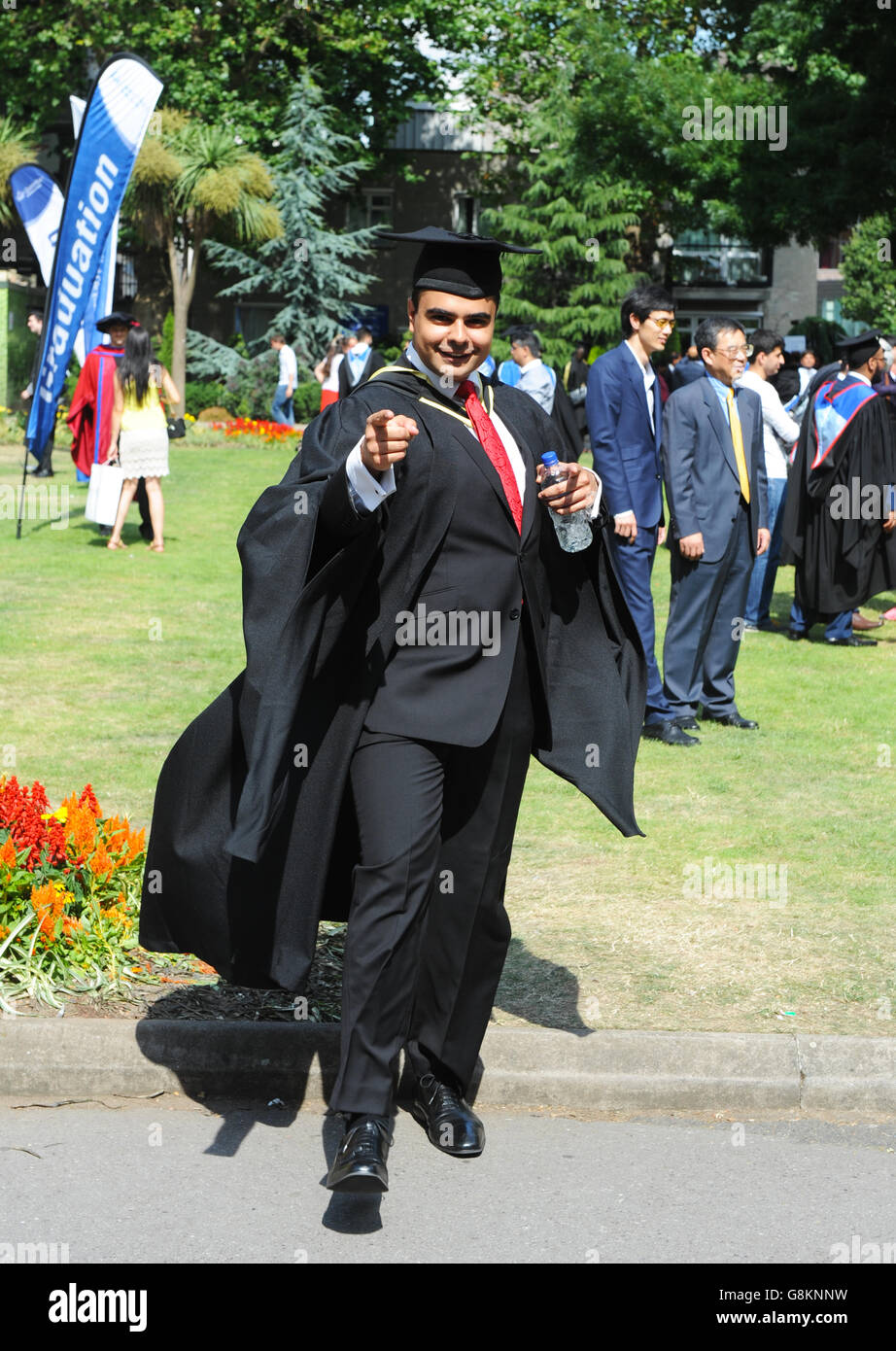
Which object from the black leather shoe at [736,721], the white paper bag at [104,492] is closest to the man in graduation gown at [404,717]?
the black leather shoe at [736,721]

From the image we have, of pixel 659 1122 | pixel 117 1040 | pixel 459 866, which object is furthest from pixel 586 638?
pixel 117 1040

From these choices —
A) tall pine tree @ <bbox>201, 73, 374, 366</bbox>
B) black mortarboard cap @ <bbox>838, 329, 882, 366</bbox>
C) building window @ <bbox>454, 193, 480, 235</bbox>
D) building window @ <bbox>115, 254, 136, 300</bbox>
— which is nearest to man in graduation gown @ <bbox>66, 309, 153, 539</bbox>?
black mortarboard cap @ <bbox>838, 329, 882, 366</bbox>

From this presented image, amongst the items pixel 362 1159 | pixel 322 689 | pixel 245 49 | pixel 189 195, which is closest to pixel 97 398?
pixel 322 689

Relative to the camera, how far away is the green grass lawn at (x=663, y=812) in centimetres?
507

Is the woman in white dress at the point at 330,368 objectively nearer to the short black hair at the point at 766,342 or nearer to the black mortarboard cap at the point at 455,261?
the short black hair at the point at 766,342

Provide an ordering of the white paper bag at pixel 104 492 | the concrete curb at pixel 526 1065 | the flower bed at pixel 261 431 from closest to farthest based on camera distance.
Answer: the concrete curb at pixel 526 1065 → the white paper bag at pixel 104 492 → the flower bed at pixel 261 431

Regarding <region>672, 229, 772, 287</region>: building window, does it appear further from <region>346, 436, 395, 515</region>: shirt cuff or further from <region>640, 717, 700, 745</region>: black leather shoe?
<region>346, 436, 395, 515</region>: shirt cuff

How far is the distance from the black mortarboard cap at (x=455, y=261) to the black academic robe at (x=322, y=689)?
23 cm

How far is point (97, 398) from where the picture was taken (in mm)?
14844

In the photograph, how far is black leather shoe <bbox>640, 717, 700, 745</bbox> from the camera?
8.46 metres

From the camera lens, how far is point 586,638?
438 centimetres

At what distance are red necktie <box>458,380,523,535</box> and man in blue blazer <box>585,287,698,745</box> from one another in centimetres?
394

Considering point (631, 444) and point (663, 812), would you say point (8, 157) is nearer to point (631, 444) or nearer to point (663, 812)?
point (631, 444)

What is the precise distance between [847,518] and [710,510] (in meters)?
3.66
